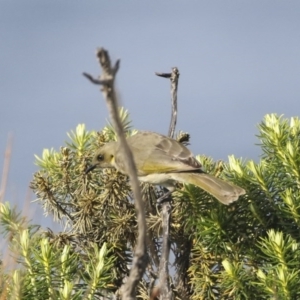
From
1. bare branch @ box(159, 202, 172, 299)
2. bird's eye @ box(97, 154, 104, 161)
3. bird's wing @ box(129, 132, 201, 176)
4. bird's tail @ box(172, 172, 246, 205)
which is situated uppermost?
bird's wing @ box(129, 132, 201, 176)

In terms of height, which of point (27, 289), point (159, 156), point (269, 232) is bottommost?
point (27, 289)

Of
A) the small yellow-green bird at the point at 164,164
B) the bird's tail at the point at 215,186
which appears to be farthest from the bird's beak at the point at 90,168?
the bird's tail at the point at 215,186

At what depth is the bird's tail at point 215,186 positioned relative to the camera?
4.05 meters

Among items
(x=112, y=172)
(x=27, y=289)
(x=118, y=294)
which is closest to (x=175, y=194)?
(x=112, y=172)

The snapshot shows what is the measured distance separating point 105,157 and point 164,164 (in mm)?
1300

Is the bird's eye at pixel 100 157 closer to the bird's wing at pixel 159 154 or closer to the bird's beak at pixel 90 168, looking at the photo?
the bird's beak at pixel 90 168

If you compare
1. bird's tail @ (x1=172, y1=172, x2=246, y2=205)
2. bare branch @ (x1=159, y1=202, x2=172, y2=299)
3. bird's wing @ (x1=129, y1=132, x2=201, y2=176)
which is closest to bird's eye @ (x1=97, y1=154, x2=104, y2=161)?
bare branch @ (x1=159, y1=202, x2=172, y2=299)

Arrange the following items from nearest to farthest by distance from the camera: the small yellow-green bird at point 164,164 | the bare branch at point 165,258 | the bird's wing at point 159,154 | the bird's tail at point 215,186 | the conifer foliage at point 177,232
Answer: the bare branch at point 165,258, the conifer foliage at point 177,232, the bird's tail at point 215,186, the small yellow-green bird at point 164,164, the bird's wing at point 159,154

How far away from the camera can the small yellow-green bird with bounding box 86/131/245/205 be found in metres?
4.27

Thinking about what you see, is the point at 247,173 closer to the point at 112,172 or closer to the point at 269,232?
the point at 269,232

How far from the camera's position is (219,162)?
4879 mm

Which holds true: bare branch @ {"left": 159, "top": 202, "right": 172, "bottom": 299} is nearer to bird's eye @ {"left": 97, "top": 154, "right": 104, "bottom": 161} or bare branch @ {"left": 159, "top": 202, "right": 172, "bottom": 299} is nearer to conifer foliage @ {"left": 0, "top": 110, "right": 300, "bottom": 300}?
conifer foliage @ {"left": 0, "top": 110, "right": 300, "bottom": 300}

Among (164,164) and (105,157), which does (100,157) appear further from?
(164,164)

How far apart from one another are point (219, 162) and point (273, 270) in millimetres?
1254
